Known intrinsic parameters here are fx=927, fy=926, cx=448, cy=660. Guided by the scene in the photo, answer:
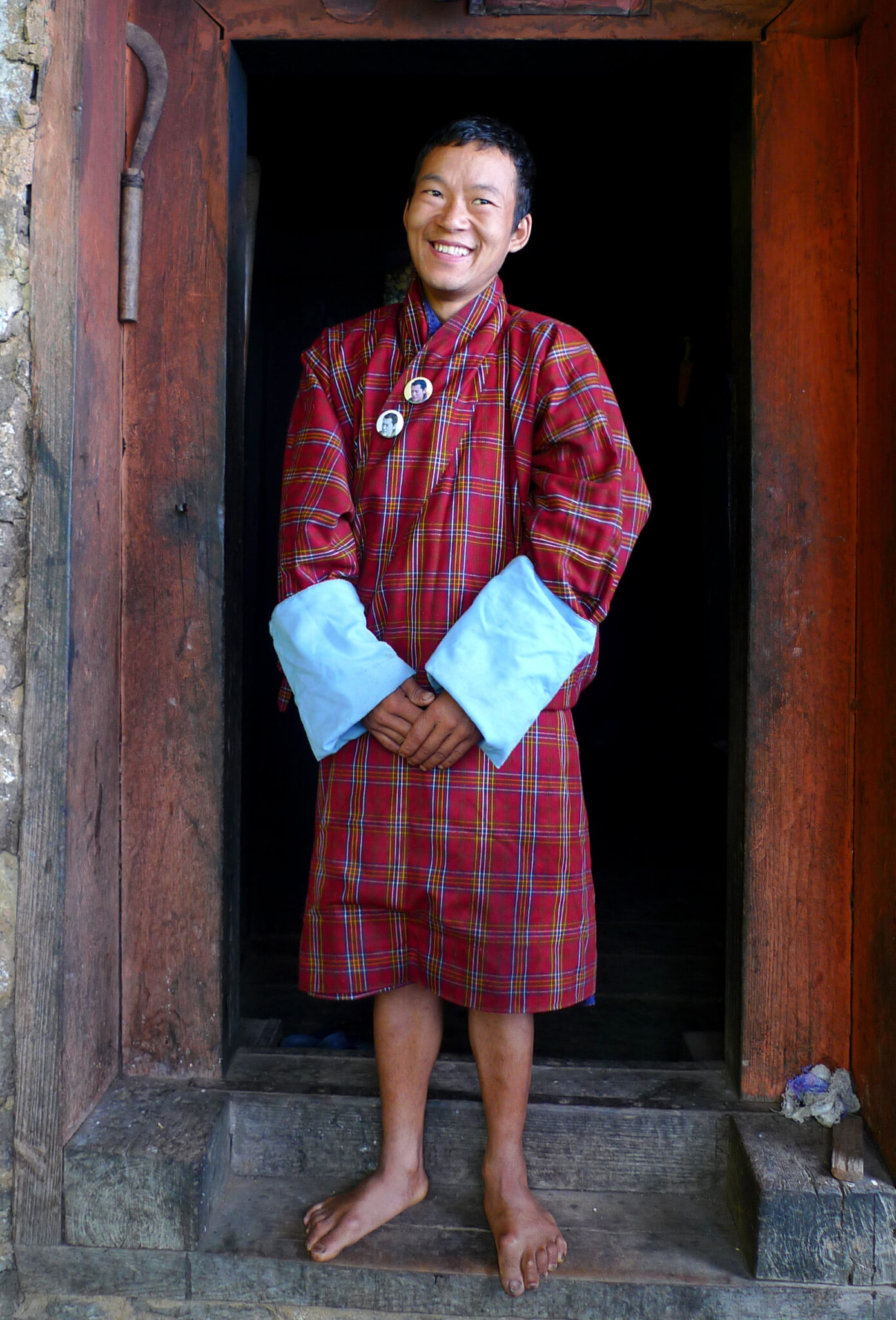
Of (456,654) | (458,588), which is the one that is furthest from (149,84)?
(456,654)

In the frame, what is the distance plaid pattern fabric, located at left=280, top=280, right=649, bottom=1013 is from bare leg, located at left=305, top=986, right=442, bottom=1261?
97 mm

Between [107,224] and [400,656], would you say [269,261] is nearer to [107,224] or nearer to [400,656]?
[107,224]

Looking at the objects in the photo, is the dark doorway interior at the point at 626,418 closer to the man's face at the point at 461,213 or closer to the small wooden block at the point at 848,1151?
the small wooden block at the point at 848,1151

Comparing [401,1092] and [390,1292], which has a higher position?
[401,1092]

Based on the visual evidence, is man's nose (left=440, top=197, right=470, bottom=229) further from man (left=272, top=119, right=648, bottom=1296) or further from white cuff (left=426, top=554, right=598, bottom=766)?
white cuff (left=426, top=554, right=598, bottom=766)

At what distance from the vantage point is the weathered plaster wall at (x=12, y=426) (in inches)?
61.3

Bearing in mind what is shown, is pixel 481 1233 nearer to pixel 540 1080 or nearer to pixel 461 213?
pixel 540 1080

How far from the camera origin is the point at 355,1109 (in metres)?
1.82

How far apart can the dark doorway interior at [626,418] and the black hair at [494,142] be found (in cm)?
56

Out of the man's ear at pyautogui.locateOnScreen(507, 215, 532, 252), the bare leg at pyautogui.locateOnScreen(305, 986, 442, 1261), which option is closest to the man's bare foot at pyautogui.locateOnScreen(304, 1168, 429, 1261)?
the bare leg at pyautogui.locateOnScreen(305, 986, 442, 1261)

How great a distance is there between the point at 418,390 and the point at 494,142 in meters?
0.46

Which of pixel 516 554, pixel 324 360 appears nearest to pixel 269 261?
pixel 324 360

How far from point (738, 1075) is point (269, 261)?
2990 millimetres

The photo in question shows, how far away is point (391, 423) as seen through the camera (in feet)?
5.36
